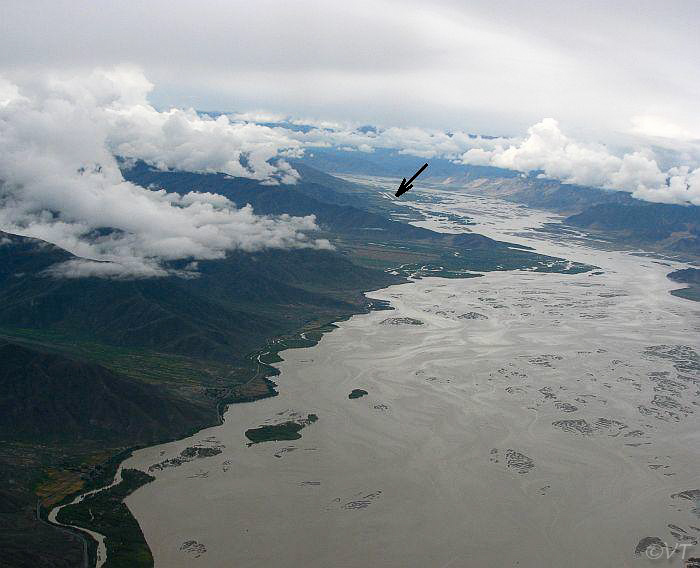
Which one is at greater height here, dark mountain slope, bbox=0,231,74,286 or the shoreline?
dark mountain slope, bbox=0,231,74,286

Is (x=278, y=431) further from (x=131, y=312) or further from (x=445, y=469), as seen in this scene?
(x=131, y=312)

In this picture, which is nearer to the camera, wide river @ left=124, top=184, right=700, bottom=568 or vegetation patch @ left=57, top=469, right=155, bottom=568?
vegetation patch @ left=57, top=469, right=155, bottom=568

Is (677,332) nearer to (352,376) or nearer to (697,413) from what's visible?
(697,413)

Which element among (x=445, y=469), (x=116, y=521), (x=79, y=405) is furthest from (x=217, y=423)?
(x=445, y=469)

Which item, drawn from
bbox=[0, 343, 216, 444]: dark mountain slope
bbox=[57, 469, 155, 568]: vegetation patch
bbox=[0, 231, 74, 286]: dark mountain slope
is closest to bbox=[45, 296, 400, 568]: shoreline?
bbox=[57, 469, 155, 568]: vegetation patch

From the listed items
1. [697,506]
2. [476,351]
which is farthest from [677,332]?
[697,506]

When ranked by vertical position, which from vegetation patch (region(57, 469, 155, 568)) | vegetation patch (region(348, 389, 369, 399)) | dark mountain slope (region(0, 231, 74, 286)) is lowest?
vegetation patch (region(57, 469, 155, 568))

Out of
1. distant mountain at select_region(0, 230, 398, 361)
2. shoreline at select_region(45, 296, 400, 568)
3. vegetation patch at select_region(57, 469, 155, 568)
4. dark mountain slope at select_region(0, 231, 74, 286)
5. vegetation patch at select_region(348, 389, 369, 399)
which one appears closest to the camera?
vegetation patch at select_region(57, 469, 155, 568)

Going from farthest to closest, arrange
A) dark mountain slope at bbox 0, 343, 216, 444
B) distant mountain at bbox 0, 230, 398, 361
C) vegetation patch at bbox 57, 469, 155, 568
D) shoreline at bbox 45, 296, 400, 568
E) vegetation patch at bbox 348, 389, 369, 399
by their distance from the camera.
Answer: distant mountain at bbox 0, 230, 398, 361 → vegetation patch at bbox 348, 389, 369, 399 → dark mountain slope at bbox 0, 343, 216, 444 → shoreline at bbox 45, 296, 400, 568 → vegetation patch at bbox 57, 469, 155, 568

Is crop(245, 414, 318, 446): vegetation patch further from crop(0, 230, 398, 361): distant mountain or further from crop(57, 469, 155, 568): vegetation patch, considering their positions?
crop(0, 230, 398, 361): distant mountain
